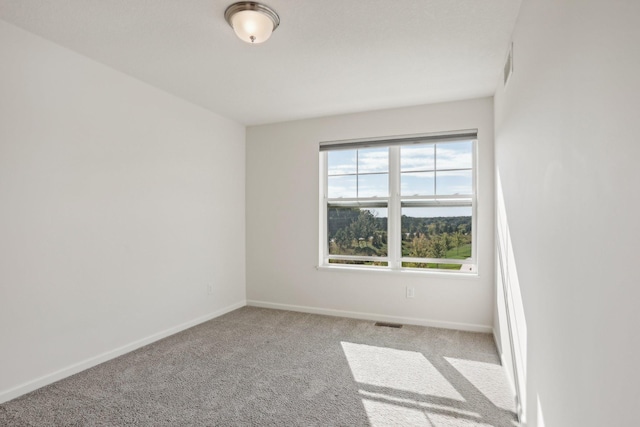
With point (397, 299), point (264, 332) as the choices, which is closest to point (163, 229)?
point (264, 332)

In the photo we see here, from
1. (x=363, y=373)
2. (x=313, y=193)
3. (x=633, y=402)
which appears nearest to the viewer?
(x=633, y=402)

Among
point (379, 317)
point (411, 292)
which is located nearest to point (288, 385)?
point (379, 317)

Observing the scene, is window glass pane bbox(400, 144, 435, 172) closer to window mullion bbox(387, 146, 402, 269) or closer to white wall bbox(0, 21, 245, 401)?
window mullion bbox(387, 146, 402, 269)

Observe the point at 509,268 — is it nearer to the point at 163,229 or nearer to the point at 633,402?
the point at 633,402

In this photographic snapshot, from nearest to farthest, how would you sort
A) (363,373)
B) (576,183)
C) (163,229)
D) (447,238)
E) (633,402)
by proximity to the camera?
(633,402)
(576,183)
(363,373)
(163,229)
(447,238)

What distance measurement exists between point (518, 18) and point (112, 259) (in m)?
3.60

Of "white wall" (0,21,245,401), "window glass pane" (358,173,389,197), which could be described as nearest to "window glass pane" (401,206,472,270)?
"window glass pane" (358,173,389,197)

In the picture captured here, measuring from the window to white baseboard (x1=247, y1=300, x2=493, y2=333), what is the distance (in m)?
0.59

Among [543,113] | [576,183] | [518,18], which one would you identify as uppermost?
[518,18]

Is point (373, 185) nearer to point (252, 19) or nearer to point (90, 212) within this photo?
point (252, 19)

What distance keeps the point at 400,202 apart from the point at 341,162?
36.3 inches

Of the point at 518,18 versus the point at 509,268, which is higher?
the point at 518,18

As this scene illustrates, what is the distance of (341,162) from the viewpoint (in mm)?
4555

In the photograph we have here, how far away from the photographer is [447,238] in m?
4.06
